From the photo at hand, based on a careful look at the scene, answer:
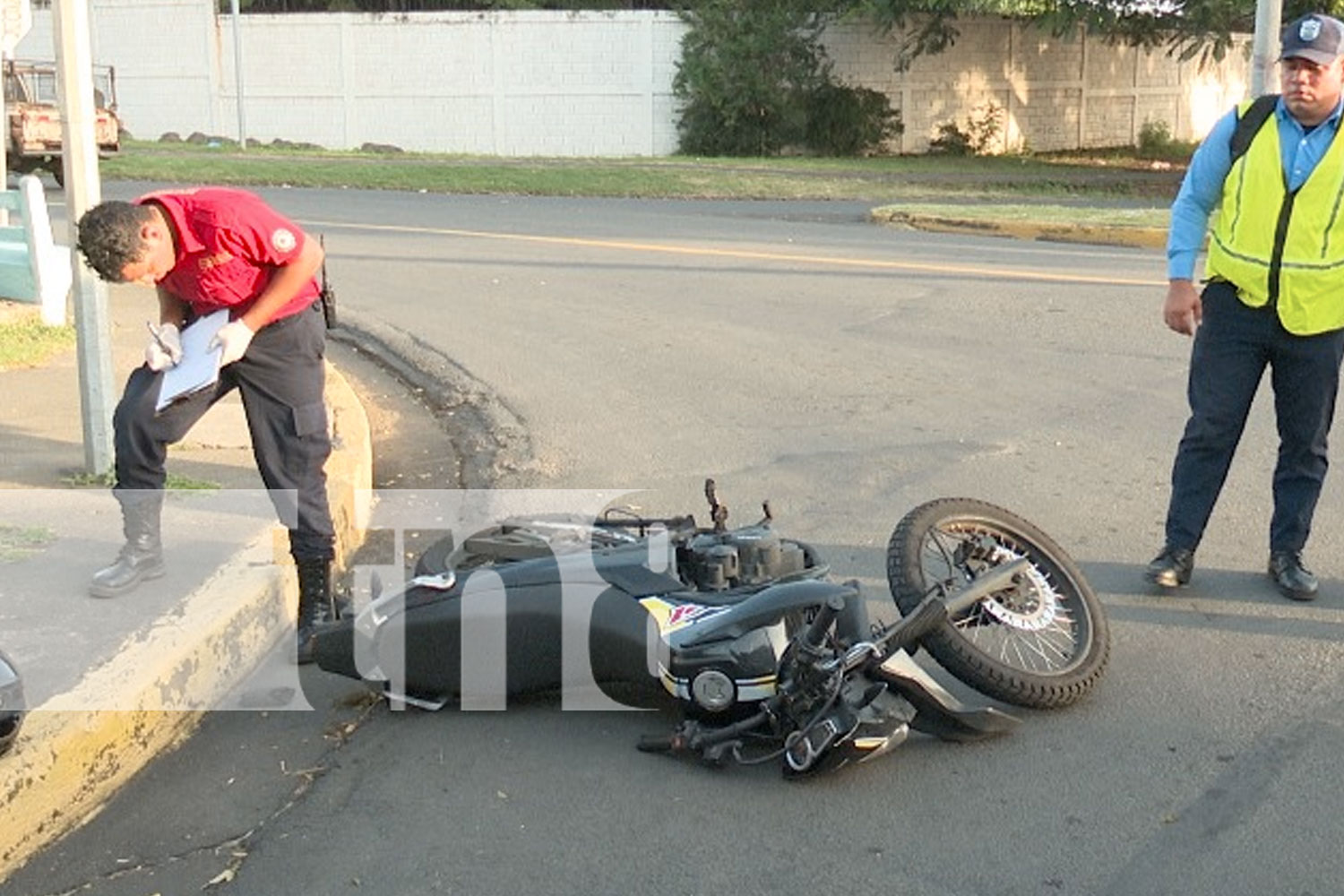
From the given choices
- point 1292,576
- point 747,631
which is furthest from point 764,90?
point 747,631

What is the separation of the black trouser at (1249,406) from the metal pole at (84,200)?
13.9 ft

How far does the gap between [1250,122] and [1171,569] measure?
153 centimetres

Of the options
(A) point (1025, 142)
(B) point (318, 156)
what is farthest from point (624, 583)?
(A) point (1025, 142)

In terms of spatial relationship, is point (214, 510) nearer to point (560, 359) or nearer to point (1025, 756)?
point (1025, 756)

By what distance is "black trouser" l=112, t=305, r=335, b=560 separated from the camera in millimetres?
5184

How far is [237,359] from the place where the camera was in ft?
16.9

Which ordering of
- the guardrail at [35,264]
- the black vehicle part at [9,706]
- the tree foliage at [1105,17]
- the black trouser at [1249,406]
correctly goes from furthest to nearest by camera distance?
1. the tree foliage at [1105,17]
2. the guardrail at [35,264]
3. the black trouser at [1249,406]
4. the black vehicle part at [9,706]

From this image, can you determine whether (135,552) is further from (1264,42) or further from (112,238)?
(1264,42)

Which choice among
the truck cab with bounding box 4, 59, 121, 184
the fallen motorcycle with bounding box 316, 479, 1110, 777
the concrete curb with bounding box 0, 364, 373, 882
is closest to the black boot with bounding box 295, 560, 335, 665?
the concrete curb with bounding box 0, 364, 373, 882

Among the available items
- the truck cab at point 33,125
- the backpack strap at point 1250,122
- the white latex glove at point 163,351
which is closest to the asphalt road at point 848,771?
the white latex glove at point 163,351

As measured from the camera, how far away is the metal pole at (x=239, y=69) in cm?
3309

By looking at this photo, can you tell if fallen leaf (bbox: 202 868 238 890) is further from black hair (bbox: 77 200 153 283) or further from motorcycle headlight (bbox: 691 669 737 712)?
black hair (bbox: 77 200 153 283)

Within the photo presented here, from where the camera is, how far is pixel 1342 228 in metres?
5.37

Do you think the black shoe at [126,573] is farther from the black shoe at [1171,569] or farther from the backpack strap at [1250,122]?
the backpack strap at [1250,122]
